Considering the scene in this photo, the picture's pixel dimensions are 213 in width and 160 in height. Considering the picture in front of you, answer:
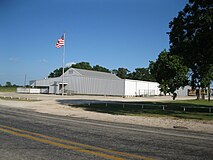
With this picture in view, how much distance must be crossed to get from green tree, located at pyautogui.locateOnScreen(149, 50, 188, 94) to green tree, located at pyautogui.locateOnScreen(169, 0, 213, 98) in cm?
1906

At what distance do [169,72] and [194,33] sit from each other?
22.1 meters

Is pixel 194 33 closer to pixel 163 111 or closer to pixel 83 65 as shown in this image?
pixel 163 111

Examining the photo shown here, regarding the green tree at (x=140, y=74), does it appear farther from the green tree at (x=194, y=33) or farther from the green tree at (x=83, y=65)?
the green tree at (x=194, y=33)

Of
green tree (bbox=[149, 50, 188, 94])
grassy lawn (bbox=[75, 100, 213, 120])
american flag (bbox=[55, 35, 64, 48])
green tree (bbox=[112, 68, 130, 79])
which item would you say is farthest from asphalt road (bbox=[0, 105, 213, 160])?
green tree (bbox=[112, 68, 130, 79])

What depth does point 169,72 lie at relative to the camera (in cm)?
4203

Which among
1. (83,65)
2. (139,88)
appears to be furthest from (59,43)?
(83,65)

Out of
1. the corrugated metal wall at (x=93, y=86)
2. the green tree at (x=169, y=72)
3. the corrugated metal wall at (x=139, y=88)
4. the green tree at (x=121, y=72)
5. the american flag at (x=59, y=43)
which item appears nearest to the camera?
the green tree at (x=169, y=72)

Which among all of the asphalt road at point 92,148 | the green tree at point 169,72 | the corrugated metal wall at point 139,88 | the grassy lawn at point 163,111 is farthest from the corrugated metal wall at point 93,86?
the asphalt road at point 92,148

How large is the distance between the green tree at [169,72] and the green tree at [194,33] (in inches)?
750

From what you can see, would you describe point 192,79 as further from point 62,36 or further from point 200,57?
point 62,36

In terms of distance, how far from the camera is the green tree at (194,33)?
1881 cm

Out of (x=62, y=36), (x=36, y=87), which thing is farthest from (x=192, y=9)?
(x=36, y=87)

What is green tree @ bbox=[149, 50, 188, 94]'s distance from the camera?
40969 millimetres

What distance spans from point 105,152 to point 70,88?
63.1 metres
